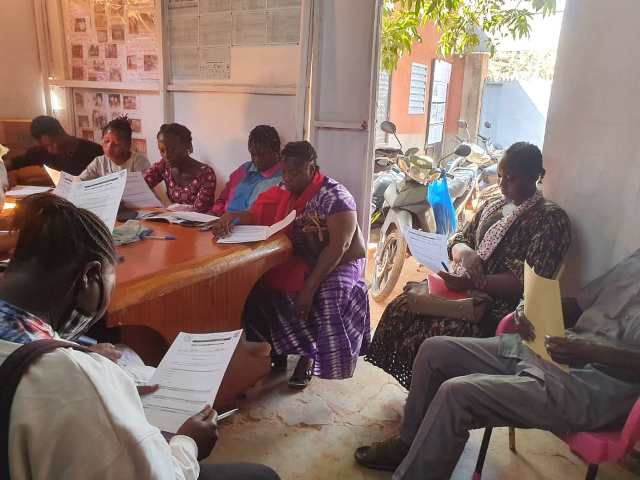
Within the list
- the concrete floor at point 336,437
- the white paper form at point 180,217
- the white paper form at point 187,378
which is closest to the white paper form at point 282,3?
the white paper form at point 180,217

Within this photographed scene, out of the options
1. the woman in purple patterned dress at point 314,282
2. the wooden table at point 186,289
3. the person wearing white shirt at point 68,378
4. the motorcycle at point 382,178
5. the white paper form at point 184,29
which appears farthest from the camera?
the motorcycle at point 382,178

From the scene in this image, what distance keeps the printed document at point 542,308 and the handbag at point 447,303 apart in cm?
40

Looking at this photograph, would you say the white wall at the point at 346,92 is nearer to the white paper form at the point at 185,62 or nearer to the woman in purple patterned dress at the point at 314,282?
the woman in purple patterned dress at the point at 314,282

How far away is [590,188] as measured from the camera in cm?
197

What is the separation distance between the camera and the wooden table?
146 centimetres

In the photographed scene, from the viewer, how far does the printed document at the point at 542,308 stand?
1.35 m

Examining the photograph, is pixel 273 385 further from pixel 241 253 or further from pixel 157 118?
pixel 157 118

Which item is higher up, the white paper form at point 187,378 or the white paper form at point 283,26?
the white paper form at point 283,26

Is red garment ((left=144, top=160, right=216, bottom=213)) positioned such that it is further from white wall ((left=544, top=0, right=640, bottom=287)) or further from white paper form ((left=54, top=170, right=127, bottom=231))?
white wall ((left=544, top=0, right=640, bottom=287))

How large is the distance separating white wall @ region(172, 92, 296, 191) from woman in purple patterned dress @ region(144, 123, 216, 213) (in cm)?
41

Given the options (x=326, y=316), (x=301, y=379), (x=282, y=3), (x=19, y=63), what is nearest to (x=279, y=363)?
(x=301, y=379)

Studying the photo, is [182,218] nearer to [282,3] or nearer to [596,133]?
[282,3]

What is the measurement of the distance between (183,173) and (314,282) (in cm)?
130

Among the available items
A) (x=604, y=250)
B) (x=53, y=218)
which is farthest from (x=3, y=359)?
(x=604, y=250)
